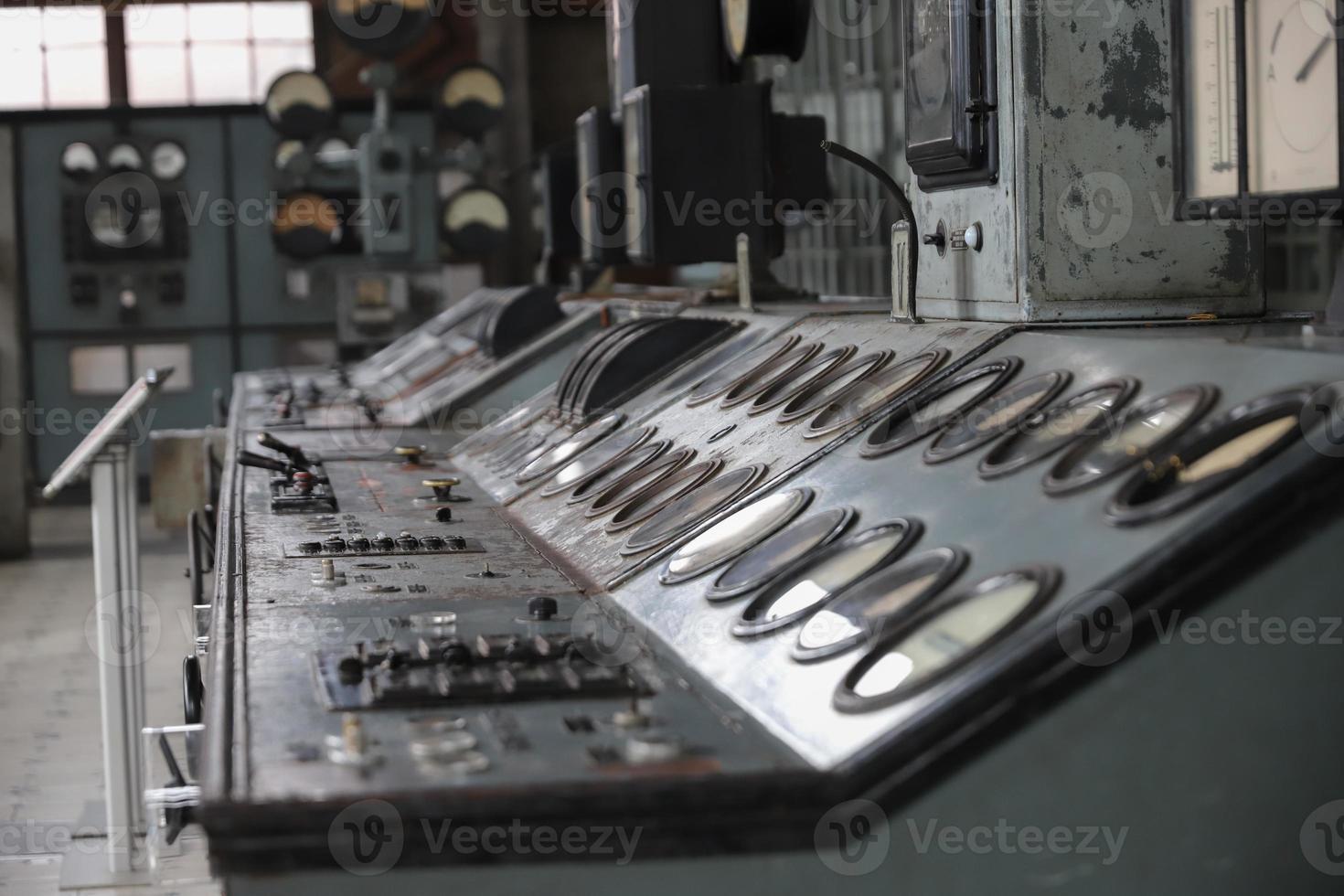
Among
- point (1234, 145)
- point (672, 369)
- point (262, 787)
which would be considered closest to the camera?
point (262, 787)

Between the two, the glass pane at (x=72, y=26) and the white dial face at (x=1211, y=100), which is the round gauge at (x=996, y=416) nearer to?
the white dial face at (x=1211, y=100)

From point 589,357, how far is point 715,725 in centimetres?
265

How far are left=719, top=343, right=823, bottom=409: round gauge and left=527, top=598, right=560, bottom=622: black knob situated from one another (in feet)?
3.14

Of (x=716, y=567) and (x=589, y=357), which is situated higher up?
(x=589, y=357)

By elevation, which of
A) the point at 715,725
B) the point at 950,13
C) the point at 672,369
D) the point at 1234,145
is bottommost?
the point at 715,725

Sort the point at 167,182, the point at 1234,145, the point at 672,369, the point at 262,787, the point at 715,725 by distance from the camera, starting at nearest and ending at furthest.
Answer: the point at 262,787, the point at 715,725, the point at 1234,145, the point at 672,369, the point at 167,182

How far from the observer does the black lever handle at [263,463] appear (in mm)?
3963

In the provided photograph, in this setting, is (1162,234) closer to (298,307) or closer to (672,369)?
(672,369)

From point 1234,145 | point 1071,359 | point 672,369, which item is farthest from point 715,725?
point 672,369

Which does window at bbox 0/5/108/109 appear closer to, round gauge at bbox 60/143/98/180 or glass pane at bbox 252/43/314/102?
glass pane at bbox 252/43/314/102

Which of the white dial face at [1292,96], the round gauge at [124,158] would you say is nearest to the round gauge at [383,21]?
the round gauge at [124,158]

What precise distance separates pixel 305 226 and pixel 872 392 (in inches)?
313

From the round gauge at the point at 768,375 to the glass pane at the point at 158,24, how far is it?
12.8 meters

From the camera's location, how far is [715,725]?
1.82 m
